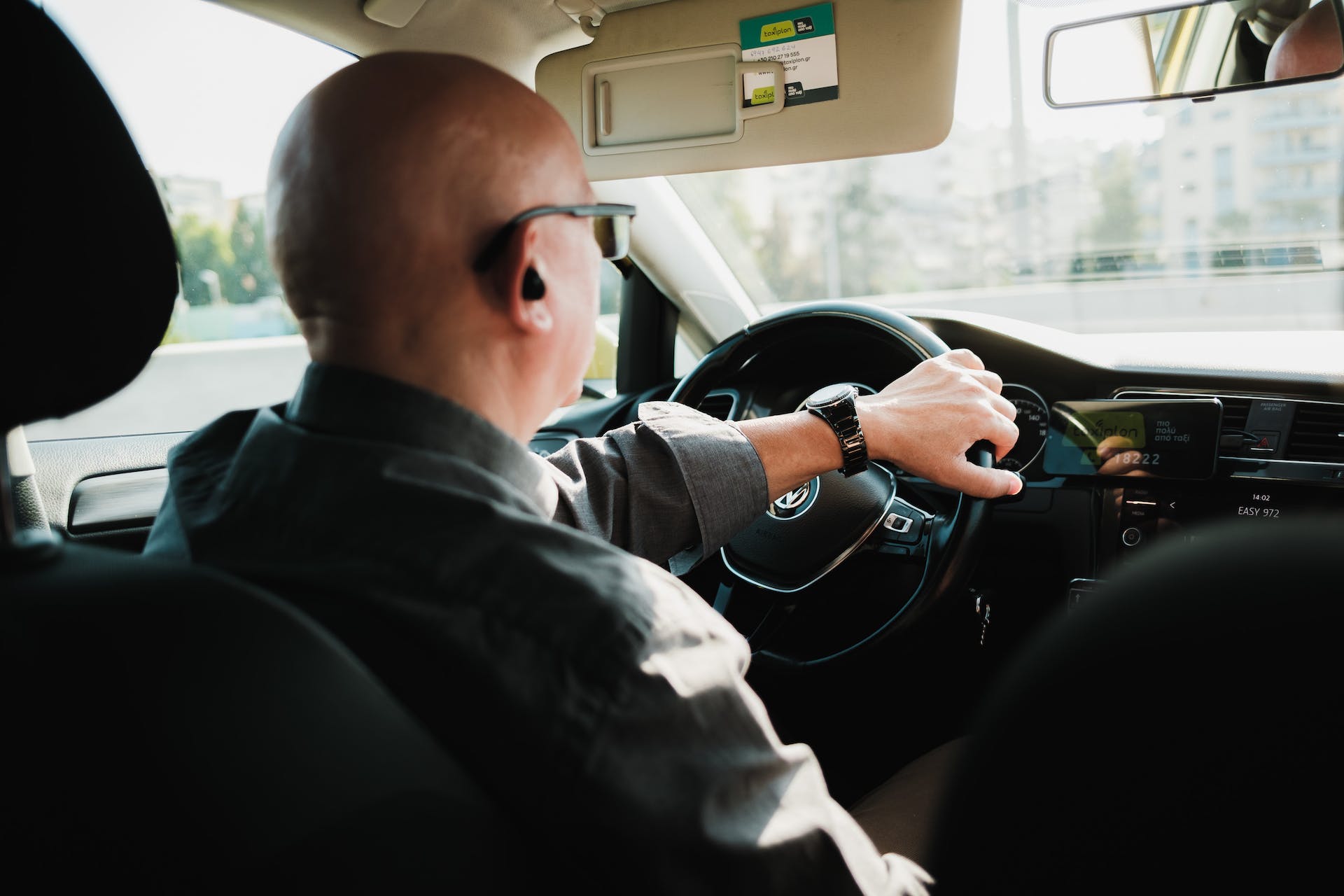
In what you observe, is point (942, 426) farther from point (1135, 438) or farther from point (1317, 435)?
point (1317, 435)

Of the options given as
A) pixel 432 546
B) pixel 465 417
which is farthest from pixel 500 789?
pixel 465 417

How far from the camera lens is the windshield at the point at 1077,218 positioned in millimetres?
8711

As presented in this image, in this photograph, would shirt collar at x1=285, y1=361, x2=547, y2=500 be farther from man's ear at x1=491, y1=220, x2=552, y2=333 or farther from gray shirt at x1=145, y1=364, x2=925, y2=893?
man's ear at x1=491, y1=220, x2=552, y2=333

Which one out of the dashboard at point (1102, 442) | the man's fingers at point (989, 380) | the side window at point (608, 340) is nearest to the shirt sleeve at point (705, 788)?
the man's fingers at point (989, 380)

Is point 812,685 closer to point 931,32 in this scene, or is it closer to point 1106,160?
point 931,32

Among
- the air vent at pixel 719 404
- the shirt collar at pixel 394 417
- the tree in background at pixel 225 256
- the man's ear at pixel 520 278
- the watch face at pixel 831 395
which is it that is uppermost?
the tree in background at pixel 225 256

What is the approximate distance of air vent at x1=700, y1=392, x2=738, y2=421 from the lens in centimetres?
213

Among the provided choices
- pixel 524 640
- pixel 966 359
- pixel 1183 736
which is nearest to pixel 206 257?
pixel 966 359

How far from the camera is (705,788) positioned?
2.63 feet

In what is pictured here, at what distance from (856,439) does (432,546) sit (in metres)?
0.95

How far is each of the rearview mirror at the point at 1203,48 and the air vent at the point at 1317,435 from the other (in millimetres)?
608

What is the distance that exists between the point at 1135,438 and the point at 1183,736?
1606 millimetres

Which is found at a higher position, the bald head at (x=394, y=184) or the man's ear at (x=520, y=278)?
the bald head at (x=394, y=184)

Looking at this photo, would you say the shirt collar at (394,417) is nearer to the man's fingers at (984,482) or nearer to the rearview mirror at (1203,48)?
the man's fingers at (984,482)
